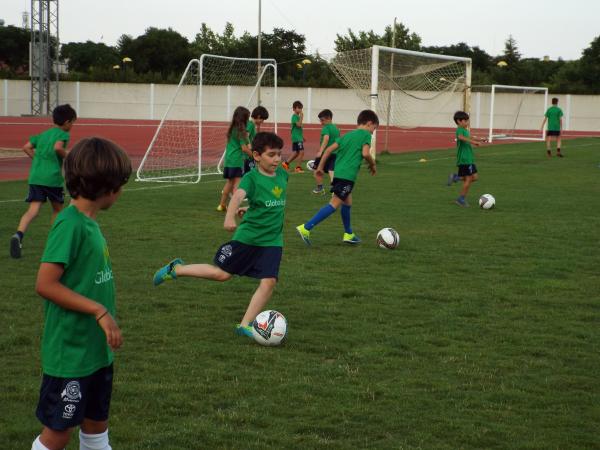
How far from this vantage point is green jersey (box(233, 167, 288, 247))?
20.9 feet

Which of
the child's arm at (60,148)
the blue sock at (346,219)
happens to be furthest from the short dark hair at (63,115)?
the blue sock at (346,219)

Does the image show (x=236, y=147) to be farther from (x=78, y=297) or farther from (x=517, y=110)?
(x=517, y=110)

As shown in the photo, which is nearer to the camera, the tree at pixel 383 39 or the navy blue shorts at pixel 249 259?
the navy blue shorts at pixel 249 259

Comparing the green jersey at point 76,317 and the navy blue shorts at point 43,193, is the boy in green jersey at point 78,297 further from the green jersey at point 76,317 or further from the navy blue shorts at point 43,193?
the navy blue shorts at point 43,193

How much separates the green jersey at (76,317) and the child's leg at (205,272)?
3.17m

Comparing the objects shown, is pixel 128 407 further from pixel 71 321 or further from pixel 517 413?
pixel 517 413

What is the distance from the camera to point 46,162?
945cm

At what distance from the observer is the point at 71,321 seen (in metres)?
3.18

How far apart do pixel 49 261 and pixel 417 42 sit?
74913mm

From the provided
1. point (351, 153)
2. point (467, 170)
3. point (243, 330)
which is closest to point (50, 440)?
point (243, 330)

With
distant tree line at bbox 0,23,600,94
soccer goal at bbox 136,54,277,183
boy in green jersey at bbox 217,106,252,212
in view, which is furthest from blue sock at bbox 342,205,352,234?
distant tree line at bbox 0,23,600,94

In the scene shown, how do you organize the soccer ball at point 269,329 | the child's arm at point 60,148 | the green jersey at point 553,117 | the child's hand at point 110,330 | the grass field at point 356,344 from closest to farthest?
1. the child's hand at point 110,330
2. the grass field at point 356,344
3. the soccer ball at point 269,329
4. the child's arm at point 60,148
5. the green jersey at point 553,117

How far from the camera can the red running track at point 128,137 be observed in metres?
24.3

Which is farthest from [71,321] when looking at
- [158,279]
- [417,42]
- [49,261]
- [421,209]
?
[417,42]
